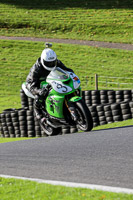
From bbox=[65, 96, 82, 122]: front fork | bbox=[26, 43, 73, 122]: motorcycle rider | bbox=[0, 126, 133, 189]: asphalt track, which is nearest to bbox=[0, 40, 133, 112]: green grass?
bbox=[26, 43, 73, 122]: motorcycle rider

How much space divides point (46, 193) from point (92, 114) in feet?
23.5

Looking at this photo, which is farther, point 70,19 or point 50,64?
point 70,19

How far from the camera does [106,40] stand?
1490 inches

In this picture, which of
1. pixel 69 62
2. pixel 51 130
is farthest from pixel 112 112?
pixel 69 62

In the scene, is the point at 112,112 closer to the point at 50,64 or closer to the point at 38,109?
the point at 38,109

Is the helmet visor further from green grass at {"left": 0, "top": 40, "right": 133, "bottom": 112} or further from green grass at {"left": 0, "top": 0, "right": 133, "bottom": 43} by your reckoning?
green grass at {"left": 0, "top": 0, "right": 133, "bottom": 43}

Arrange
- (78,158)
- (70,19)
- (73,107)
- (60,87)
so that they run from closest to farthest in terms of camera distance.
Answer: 1. (78,158)
2. (73,107)
3. (60,87)
4. (70,19)

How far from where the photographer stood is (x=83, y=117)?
10555 mm

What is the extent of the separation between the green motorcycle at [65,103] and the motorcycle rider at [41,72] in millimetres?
147

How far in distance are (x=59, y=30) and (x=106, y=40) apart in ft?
18.7

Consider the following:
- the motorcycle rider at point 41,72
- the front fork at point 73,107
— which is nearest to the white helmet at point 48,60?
the motorcycle rider at point 41,72

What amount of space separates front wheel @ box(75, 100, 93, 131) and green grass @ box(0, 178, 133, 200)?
159 inches

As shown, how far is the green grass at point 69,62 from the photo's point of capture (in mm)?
29406

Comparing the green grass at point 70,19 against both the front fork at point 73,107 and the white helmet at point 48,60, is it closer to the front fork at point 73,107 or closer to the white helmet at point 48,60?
the white helmet at point 48,60
